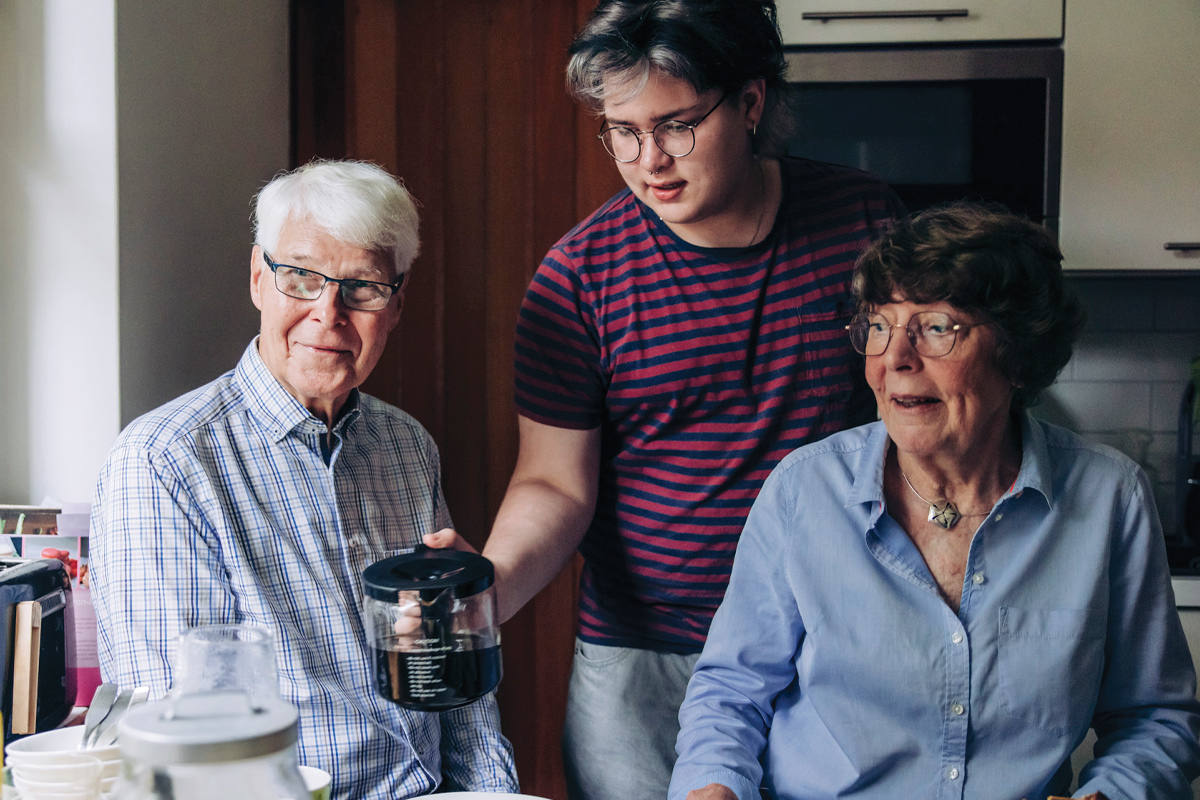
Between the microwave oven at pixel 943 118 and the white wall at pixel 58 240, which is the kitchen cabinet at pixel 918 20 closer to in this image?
the microwave oven at pixel 943 118

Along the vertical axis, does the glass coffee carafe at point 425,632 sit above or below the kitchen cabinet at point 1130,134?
below

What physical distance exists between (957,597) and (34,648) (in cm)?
A: 119

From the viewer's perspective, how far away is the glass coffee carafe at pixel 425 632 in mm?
1037

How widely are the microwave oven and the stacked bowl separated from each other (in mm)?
1909

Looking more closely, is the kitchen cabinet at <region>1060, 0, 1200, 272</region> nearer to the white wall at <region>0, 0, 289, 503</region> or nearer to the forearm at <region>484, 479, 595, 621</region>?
the forearm at <region>484, 479, 595, 621</region>

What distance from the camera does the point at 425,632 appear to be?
3.43 ft

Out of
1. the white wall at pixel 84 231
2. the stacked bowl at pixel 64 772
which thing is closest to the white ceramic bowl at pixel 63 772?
the stacked bowl at pixel 64 772

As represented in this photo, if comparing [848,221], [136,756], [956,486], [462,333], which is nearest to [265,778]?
[136,756]

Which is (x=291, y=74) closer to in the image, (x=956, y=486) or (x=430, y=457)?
(x=430, y=457)

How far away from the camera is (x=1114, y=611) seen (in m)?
1.29

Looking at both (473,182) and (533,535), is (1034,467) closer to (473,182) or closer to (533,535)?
(533,535)

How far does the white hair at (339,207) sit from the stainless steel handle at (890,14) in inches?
51.1

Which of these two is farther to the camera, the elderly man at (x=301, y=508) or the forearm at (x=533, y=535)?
the forearm at (x=533, y=535)

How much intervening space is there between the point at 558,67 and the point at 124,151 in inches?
45.8
